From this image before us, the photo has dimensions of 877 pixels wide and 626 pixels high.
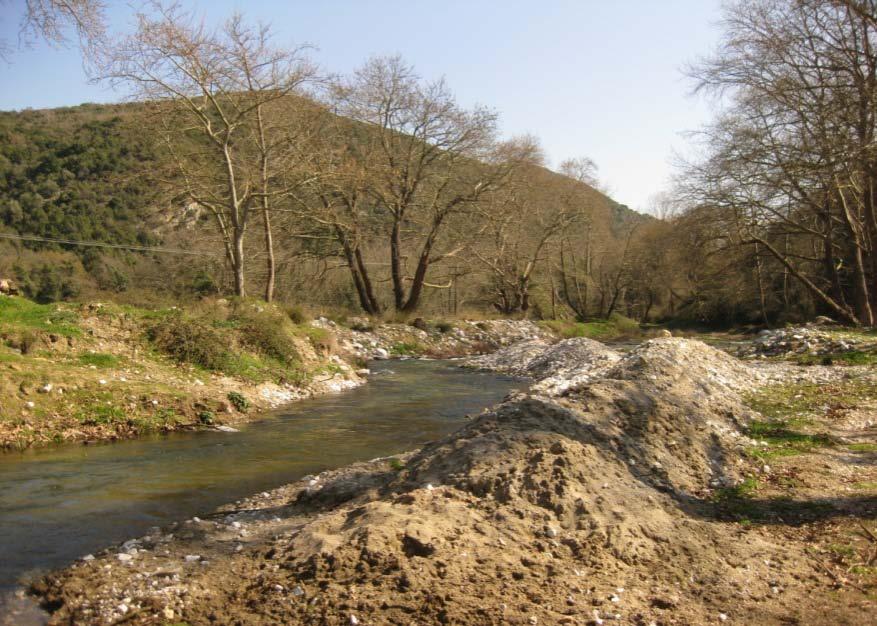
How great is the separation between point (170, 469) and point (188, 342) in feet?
17.1

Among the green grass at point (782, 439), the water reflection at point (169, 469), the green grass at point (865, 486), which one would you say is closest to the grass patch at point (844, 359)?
the green grass at point (782, 439)

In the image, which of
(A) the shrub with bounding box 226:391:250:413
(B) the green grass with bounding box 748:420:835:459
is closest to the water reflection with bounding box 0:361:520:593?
(A) the shrub with bounding box 226:391:250:413

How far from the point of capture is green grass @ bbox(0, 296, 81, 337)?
10781mm

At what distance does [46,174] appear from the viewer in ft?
129

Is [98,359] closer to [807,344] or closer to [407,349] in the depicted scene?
[407,349]

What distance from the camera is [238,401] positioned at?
37.1 ft

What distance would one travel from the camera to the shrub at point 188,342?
1223 cm

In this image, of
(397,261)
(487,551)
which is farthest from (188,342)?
(397,261)

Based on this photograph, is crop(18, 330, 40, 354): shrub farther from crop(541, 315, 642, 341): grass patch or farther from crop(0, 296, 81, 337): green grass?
crop(541, 315, 642, 341): grass patch

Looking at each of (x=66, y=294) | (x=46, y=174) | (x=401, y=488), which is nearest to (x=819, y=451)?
(x=401, y=488)

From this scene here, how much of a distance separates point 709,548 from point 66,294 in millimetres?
26411

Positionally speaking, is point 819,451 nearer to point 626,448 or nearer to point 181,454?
point 626,448

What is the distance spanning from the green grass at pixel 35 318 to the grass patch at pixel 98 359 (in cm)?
54

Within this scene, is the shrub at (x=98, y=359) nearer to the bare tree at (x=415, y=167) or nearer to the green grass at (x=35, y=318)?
the green grass at (x=35, y=318)
